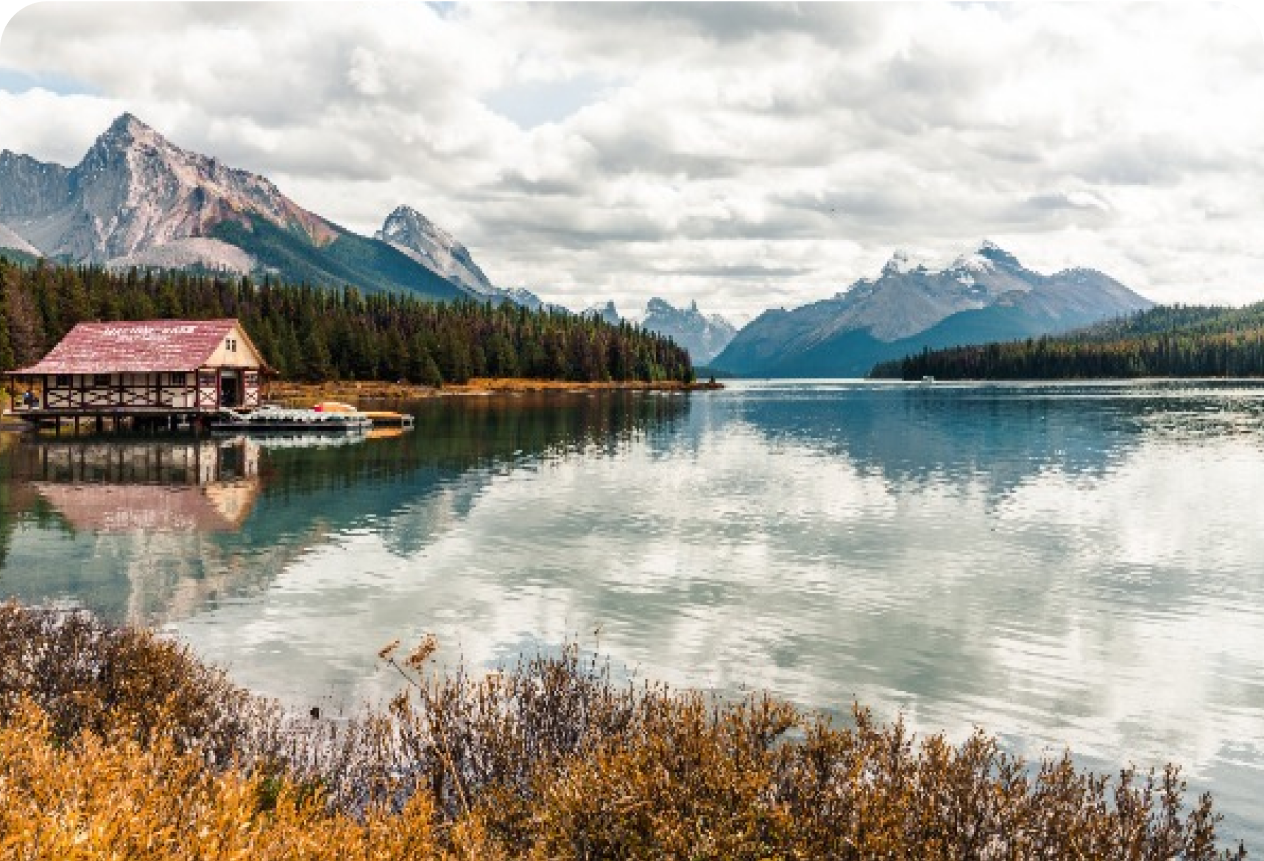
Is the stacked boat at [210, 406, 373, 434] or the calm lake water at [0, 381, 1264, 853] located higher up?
the stacked boat at [210, 406, 373, 434]

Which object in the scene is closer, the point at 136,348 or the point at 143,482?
the point at 143,482

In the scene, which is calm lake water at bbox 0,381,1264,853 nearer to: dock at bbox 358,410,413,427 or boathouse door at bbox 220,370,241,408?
dock at bbox 358,410,413,427

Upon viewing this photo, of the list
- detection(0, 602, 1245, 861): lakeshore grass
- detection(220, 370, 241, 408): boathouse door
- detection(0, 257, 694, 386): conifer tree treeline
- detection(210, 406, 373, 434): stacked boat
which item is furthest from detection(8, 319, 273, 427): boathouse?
detection(0, 602, 1245, 861): lakeshore grass

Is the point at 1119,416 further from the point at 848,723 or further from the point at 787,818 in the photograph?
the point at 787,818

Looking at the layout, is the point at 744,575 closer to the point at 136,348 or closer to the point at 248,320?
the point at 136,348

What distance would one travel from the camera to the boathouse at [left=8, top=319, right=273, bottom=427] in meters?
91.2

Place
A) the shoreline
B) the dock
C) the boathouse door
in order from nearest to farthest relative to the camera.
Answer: the dock, the boathouse door, the shoreline

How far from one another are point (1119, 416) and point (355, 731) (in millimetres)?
118852

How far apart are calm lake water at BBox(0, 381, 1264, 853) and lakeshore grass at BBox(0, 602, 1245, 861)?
3768 millimetres

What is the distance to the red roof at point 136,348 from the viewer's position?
298 feet

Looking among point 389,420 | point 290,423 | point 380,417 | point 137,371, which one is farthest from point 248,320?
point 290,423

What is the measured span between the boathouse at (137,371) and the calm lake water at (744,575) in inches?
978

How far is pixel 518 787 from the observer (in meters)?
12.8

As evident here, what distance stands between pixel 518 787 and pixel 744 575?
1926 cm
